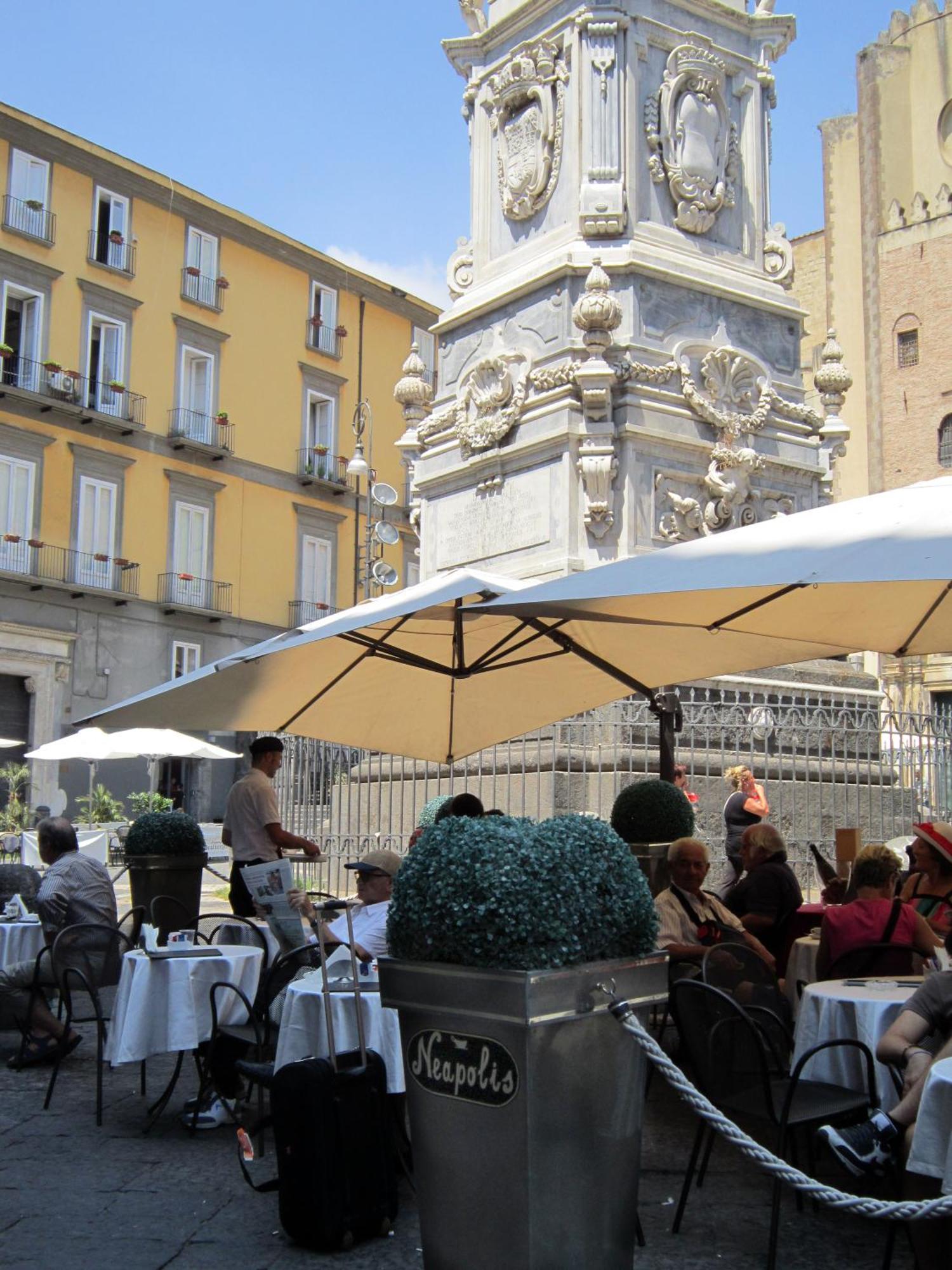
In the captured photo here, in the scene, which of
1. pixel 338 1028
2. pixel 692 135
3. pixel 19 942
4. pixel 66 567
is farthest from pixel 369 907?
pixel 66 567

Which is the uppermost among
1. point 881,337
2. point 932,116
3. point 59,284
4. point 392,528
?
point 932,116

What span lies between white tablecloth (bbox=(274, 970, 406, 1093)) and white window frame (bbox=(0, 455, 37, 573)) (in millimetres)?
25901

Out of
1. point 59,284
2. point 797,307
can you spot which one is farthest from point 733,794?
point 59,284

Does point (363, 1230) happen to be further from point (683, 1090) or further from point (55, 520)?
point (55, 520)

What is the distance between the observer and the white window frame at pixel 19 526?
2955 centimetres

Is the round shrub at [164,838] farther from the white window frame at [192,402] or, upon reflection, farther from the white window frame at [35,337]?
the white window frame at [192,402]

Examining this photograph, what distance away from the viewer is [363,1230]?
4.24m

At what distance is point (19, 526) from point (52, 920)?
24.6 metres

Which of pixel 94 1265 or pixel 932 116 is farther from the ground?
pixel 932 116

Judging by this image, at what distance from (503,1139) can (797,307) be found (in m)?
12.7

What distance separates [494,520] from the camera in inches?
548

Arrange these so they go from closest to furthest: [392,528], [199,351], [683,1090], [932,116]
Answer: [683,1090] → [392,528] → [199,351] → [932,116]

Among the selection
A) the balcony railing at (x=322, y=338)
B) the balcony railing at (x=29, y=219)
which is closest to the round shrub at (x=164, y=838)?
the balcony railing at (x=29, y=219)

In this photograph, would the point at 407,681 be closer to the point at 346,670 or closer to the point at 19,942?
the point at 346,670
